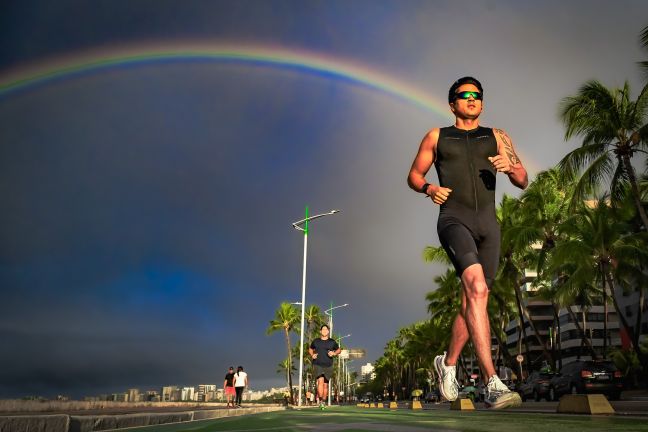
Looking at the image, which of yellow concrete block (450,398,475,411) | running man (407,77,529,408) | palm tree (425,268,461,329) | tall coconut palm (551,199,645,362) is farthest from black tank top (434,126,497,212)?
palm tree (425,268,461,329)

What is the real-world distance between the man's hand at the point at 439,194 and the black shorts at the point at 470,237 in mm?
83

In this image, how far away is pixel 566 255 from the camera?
30.9 meters

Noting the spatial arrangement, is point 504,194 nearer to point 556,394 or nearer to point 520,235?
point 520,235

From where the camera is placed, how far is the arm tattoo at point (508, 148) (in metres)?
3.94

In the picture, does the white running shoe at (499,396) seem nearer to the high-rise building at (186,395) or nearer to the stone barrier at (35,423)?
the stone barrier at (35,423)

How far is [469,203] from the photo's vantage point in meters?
3.71

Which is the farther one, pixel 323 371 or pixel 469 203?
pixel 323 371

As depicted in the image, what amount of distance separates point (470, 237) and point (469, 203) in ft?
0.85

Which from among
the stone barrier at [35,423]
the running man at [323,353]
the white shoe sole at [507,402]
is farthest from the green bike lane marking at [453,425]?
the running man at [323,353]

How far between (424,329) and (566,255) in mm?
52344

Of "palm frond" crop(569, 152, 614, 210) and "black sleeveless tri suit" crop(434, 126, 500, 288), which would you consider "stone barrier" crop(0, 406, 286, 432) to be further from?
"palm frond" crop(569, 152, 614, 210)

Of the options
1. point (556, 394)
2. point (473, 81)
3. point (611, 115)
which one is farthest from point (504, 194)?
point (473, 81)

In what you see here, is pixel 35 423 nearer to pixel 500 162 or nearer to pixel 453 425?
pixel 453 425

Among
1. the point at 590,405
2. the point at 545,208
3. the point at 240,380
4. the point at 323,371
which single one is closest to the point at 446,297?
the point at 545,208
